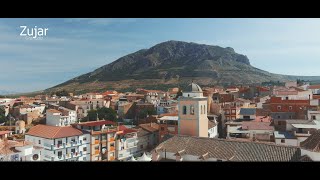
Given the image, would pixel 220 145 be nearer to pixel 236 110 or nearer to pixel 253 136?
pixel 253 136

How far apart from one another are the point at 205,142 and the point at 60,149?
4.07 meters

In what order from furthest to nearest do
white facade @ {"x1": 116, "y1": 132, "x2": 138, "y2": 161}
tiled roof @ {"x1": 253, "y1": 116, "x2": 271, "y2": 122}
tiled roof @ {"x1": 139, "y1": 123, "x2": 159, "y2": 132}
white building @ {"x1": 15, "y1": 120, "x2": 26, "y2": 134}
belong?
white building @ {"x1": 15, "y1": 120, "x2": 26, "y2": 134} → tiled roof @ {"x1": 253, "y1": 116, "x2": 271, "y2": 122} → tiled roof @ {"x1": 139, "y1": 123, "x2": 159, "y2": 132} → white facade @ {"x1": 116, "y1": 132, "x2": 138, "y2": 161}

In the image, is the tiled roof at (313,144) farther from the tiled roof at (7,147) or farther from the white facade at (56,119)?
the white facade at (56,119)

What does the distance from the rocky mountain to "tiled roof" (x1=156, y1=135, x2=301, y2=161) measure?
18079 millimetres

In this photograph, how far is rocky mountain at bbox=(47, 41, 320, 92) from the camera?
89.4ft

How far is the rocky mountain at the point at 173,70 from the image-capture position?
89.4 feet

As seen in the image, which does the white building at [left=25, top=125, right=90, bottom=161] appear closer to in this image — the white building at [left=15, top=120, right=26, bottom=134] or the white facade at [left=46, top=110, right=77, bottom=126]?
the white building at [left=15, top=120, right=26, bottom=134]

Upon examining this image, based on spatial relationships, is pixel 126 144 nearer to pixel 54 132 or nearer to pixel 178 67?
pixel 54 132

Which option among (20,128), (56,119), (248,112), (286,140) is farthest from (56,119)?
(286,140)

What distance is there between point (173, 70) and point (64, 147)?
819 inches

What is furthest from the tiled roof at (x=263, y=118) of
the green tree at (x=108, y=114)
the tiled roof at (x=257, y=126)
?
the green tree at (x=108, y=114)

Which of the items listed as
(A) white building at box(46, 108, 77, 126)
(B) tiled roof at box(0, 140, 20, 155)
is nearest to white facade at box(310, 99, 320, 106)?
(A) white building at box(46, 108, 77, 126)
